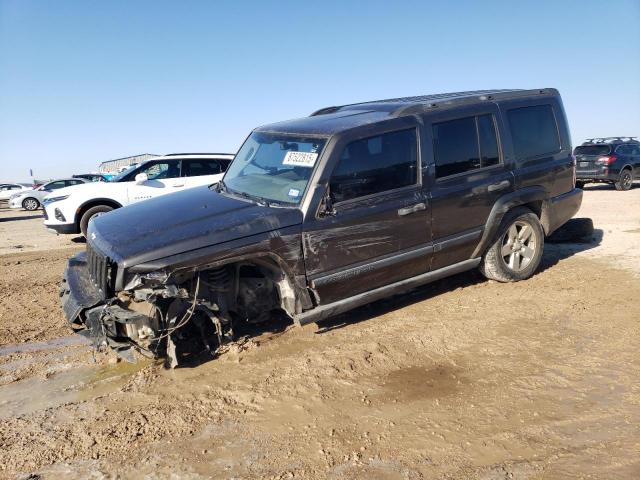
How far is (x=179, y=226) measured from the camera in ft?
13.0

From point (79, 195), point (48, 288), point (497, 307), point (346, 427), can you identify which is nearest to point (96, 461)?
point (346, 427)

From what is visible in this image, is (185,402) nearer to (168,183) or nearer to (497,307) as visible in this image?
(497,307)

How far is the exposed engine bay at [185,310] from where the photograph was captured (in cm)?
371

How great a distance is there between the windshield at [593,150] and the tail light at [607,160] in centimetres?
21

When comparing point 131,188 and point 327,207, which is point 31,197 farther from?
point 327,207

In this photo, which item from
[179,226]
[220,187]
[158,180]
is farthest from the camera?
[158,180]

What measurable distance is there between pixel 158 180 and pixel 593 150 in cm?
1460

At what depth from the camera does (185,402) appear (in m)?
3.59

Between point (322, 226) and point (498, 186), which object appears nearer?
point (322, 226)

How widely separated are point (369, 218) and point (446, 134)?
1315 millimetres

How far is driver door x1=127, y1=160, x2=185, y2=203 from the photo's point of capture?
10234mm

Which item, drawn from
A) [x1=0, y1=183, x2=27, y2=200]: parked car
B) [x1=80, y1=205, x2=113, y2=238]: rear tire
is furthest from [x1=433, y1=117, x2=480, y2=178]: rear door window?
[x1=0, y1=183, x2=27, y2=200]: parked car

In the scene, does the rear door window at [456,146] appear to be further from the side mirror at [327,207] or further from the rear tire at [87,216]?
the rear tire at [87,216]

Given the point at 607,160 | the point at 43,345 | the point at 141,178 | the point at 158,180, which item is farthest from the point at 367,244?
the point at 607,160
